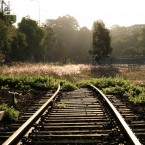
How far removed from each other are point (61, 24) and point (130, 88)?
6092 inches

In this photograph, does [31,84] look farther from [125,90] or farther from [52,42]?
[52,42]

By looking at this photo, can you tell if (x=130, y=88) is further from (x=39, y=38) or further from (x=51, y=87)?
(x=39, y=38)

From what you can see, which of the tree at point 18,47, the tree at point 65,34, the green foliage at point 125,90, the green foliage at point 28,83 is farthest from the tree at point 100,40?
the tree at point 65,34

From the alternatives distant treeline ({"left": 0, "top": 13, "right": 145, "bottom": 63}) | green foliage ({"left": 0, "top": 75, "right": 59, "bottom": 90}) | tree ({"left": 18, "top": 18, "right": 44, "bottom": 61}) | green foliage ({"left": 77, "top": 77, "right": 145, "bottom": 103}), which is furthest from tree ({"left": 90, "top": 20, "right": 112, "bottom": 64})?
green foliage ({"left": 0, "top": 75, "right": 59, "bottom": 90})

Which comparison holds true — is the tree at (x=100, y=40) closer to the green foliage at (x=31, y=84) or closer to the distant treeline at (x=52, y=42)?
the distant treeline at (x=52, y=42)

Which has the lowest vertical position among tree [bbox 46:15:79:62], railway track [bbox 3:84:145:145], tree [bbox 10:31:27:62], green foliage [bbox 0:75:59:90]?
railway track [bbox 3:84:145:145]

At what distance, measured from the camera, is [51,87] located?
18641 millimetres

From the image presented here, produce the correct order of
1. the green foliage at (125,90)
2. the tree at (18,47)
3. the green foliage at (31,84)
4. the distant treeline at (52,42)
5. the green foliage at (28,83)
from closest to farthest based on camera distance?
the green foliage at (125,90)
the green foliage at (31,84)
the green foliage at (28,83)
the distant treeline at (52,42)
the tree at (18,47)

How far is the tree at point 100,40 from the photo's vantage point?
6950 centimetres

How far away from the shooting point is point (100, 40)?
70.6m

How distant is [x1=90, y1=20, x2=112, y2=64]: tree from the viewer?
69.5 meters

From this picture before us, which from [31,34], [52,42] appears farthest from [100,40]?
[52,42]

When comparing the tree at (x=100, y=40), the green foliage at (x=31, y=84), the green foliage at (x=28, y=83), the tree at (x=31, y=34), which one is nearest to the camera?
the green foliage at (x=31, y=84)

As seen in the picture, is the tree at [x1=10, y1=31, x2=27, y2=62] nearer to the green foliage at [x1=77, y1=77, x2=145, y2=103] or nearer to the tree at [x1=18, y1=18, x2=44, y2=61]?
the tree at [x1=18, y1=18, x2=44, y2=61]
